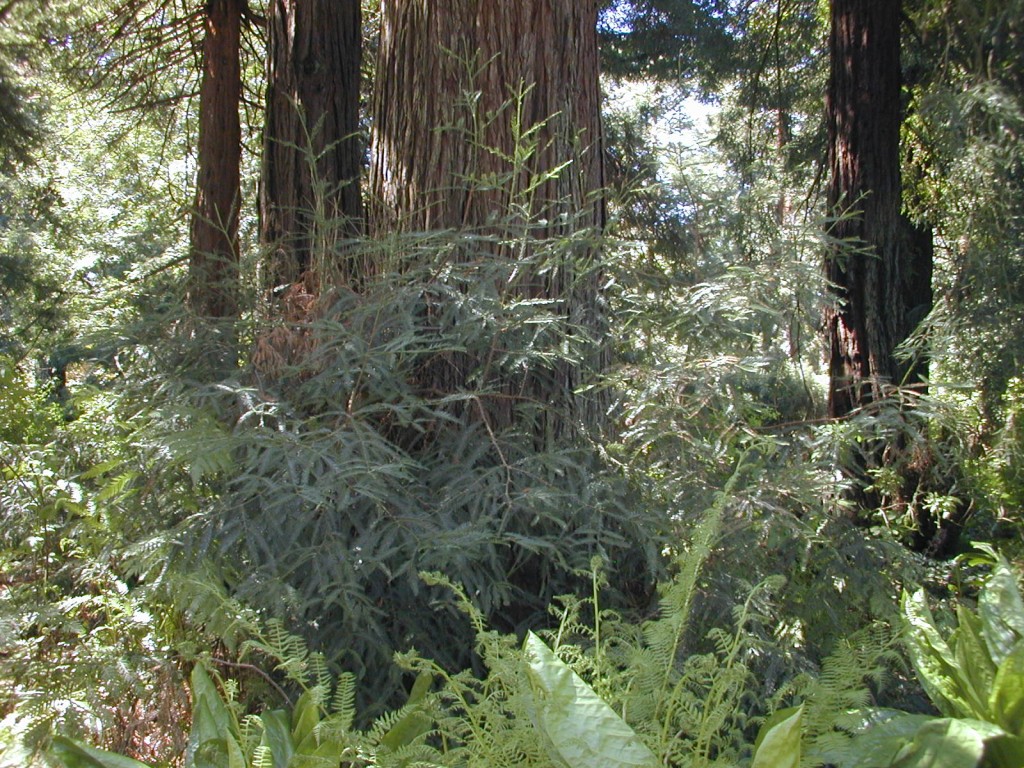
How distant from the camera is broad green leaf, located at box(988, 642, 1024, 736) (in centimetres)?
230

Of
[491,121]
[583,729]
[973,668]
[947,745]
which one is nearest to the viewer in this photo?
[583,729]

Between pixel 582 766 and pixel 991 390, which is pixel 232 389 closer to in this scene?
pixel 582 766

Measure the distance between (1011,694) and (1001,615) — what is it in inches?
12.6

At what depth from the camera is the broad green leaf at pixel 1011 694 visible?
7.55 ft

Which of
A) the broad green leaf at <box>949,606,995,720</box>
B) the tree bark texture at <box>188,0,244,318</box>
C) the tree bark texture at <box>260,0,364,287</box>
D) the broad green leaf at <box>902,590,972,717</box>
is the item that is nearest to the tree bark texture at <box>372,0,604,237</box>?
the tree bark texture at <box>260,0,364,287</box>

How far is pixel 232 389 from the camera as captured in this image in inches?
117

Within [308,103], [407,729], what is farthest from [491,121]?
[407,729]

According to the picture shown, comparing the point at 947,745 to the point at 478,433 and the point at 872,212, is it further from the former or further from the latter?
the point at 872,212

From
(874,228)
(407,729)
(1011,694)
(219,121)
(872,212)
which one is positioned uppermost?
(219,121)

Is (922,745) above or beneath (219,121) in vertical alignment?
beneath

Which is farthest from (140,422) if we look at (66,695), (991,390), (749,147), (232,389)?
(749,147)

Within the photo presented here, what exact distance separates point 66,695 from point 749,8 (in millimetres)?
7865

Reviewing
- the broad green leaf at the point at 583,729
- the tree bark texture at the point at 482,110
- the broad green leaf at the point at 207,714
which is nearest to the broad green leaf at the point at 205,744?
the broad green leaf at the point at 207,714

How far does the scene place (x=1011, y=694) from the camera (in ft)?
7.59
